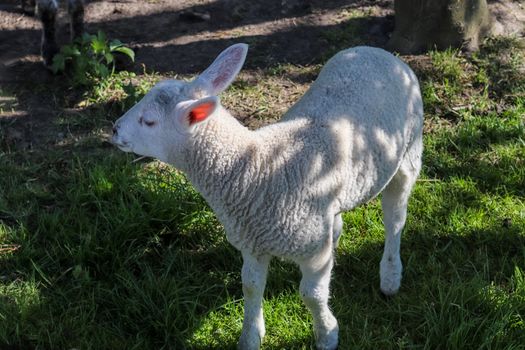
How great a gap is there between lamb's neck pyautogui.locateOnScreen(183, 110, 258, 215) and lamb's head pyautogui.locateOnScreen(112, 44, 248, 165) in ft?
0.22

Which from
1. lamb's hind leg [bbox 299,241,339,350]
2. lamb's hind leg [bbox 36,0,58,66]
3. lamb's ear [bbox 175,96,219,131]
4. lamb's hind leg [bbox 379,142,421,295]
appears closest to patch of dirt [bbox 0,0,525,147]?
lamb's hind leg [bbox 36,0,58,66]

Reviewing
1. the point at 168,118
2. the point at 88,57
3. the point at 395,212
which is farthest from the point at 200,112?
the point at 88,57

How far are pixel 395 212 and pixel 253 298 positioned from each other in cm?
87

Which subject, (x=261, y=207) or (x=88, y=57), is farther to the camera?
(x=88, y=57)

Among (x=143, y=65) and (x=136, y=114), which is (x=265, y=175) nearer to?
(x=136, y=114)

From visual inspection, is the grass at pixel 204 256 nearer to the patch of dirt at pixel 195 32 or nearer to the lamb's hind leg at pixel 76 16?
the patch of dirt at pixel 195 32

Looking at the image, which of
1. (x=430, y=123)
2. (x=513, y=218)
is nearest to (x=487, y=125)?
(x=430, y=123)

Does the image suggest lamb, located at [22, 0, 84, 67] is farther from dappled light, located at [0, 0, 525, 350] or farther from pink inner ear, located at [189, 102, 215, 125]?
pink inner ear, located at [189, 102, 215, 125]

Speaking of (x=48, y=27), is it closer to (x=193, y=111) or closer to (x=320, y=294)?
(x=193, y=111)

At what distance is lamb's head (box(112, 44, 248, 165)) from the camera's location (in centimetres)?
262

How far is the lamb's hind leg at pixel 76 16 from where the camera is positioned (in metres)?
5.13

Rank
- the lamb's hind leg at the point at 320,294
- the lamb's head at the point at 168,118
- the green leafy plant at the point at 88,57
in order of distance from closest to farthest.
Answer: the lamb's head at the point at 168,118 < the lamb's hind leg at the point at 320,294 < the green leafy plant at the point at 88,57

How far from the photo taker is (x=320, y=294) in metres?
2.98

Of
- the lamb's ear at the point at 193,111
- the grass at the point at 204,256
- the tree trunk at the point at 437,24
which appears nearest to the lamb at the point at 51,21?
the grass at the point at 204,256
